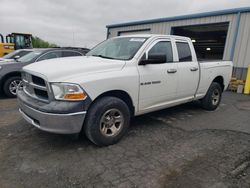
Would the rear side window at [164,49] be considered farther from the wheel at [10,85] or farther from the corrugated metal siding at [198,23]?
the corrugated metal siding at [198,23]

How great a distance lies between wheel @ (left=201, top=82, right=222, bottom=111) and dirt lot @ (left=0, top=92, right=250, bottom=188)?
1163 millimetres

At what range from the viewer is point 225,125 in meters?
4.60

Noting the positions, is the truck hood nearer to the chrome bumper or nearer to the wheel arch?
the chrome bumper

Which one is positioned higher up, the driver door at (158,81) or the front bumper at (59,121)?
the driver door at (158,81)

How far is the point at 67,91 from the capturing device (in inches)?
111

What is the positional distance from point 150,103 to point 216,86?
2.82 metres

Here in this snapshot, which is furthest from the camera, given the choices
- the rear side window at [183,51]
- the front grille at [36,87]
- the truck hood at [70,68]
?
the rear side window at [183,51]

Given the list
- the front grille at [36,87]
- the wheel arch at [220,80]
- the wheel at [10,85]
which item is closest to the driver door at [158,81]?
the front grille at [36,87]

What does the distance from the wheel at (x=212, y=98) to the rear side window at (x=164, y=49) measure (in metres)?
1.98

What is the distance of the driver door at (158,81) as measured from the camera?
12.0 feet

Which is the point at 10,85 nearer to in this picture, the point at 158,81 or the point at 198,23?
the point at 158,81

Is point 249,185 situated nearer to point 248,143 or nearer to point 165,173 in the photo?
point 165,173

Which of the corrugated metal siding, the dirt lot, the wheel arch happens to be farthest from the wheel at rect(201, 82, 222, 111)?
the corrugated metal siding

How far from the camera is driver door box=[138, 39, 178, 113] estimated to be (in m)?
3.67
